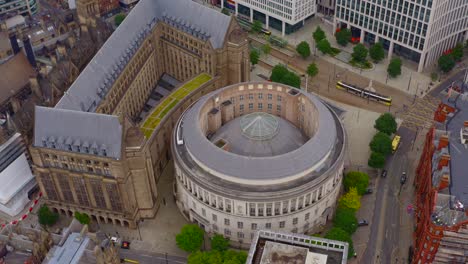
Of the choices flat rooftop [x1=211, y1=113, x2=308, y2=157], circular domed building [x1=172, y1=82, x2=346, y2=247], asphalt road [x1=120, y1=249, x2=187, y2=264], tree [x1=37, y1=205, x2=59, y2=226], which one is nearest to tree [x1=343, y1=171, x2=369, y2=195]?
circular domed building [x1=172, y1=82, x2=346, y2=247]

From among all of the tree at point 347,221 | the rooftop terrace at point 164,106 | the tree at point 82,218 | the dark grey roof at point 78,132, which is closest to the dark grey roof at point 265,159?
the tree at point 347,221

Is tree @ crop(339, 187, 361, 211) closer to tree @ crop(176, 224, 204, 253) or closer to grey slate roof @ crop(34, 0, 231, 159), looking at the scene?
tree @ crop(176, 224, 204, 253)

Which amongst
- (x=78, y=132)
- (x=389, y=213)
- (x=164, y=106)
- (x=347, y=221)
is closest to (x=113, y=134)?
(x=78, y=132)

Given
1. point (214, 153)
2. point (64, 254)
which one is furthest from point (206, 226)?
point (64, 254)

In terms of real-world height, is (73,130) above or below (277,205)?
above

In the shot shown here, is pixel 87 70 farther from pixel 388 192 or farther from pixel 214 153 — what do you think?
pixel 388 192

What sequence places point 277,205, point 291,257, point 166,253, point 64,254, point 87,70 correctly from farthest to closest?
point 87,70
point 166,253
point 277,205
point 64,254
point 291,257

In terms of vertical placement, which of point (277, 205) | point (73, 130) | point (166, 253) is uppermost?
point (73, 130)
